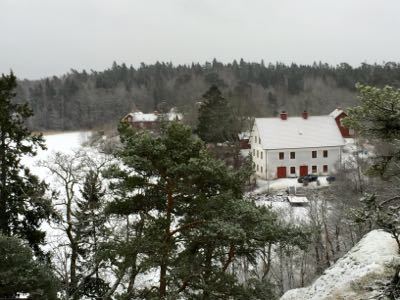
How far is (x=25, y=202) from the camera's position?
642 inches

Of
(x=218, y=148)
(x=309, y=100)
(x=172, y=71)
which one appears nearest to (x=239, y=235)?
(x=218, y=148)

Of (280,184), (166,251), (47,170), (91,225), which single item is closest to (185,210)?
(166,251)

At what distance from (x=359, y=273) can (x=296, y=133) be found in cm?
3522

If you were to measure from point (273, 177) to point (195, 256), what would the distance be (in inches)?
1385

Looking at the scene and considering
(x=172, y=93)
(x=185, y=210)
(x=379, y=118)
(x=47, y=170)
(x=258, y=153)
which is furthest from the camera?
(x=172, y=93)

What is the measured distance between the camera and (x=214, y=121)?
147 ft

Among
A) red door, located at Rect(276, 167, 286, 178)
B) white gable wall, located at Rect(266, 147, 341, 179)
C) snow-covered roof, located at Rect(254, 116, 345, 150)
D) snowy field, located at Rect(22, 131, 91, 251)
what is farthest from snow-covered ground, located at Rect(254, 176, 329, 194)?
snowy field, located at Rect(22, 131, 91, 251)

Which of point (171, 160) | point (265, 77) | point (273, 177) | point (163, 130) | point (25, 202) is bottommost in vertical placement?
point (273, 177)

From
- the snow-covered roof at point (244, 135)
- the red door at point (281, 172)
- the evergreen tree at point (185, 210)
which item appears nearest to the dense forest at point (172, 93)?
the snow-covered roof at point (244, 135)

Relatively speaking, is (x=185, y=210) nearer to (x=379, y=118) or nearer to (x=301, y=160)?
(x=379, y=118)

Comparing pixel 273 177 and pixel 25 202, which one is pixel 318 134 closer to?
pixel 273 177

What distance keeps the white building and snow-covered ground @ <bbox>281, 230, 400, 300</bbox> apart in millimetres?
29745

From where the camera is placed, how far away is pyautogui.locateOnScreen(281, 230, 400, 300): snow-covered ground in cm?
1230

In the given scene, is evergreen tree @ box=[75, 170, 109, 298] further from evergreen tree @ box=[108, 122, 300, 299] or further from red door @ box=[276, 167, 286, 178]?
red door @ box=[276, 167, 286, 178]
